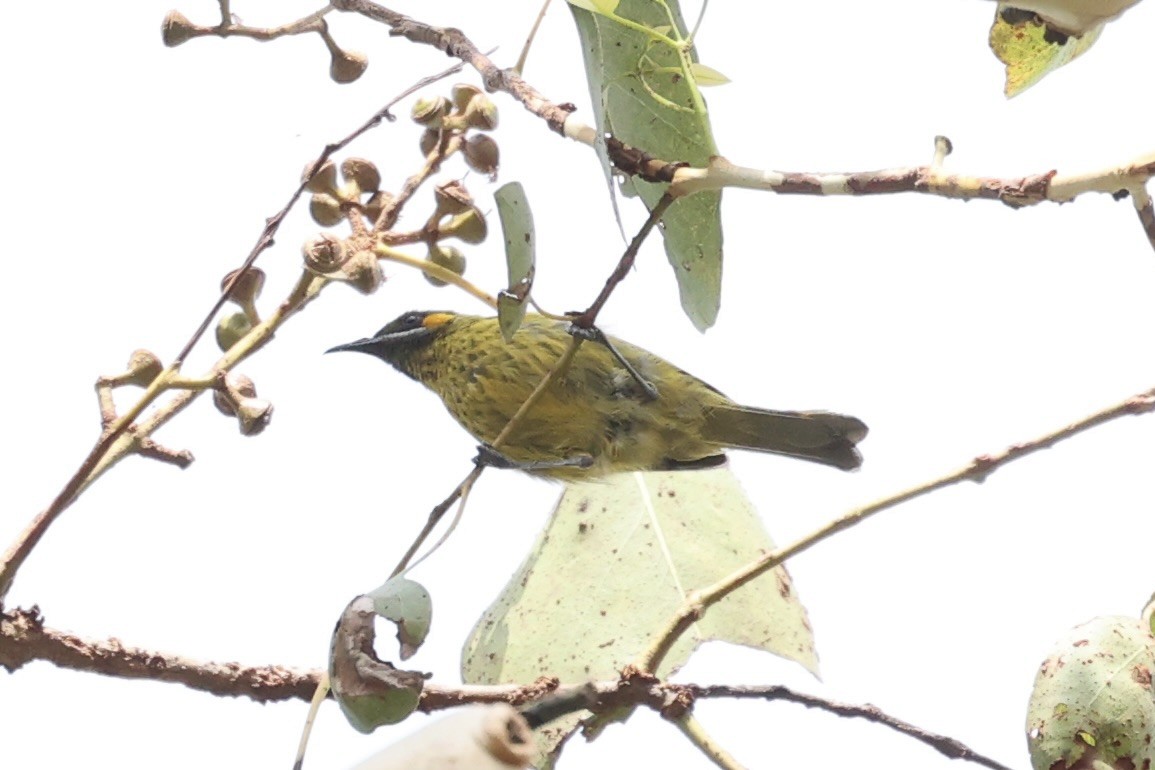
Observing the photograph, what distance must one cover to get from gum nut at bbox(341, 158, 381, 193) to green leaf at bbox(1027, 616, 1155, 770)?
3.81ft

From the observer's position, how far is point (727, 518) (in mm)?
2807

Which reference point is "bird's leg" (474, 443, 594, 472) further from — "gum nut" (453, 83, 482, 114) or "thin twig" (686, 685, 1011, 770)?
"thin twig" (686, 685, 1011, 770)

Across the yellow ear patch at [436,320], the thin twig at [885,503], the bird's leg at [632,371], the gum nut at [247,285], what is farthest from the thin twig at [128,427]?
the yellow ear patch at [436,320]

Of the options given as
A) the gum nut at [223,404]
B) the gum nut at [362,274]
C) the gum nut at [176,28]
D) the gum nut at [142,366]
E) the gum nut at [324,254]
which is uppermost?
the gum nut at [176,28]

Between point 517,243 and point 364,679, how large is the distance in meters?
0.61

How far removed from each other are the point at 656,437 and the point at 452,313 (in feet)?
2.13

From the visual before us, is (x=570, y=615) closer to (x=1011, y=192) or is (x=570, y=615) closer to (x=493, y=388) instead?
(x=493, y=388)

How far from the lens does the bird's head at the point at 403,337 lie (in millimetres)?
3527

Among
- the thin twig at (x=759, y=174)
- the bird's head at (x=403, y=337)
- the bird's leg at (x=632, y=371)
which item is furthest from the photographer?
the bird's head at (x=403, y=337)

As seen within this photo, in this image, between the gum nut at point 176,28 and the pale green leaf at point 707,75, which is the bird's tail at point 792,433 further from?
the gum nut at point 176,28

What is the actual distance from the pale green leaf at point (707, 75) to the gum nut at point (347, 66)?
0.58 meters

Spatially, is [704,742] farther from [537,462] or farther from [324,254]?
[537,462]

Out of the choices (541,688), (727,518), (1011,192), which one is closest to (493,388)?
(727,518)

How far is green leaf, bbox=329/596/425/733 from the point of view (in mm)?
1601
